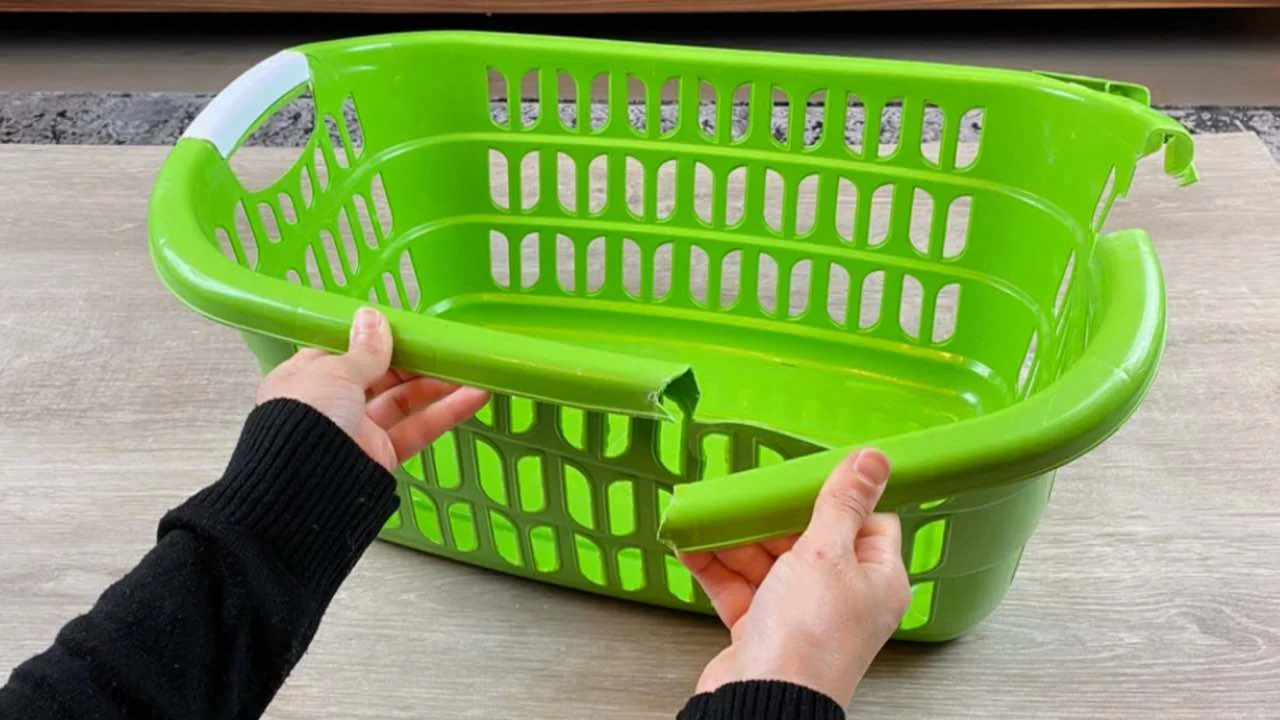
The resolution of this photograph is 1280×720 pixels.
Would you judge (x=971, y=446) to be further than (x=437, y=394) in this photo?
No

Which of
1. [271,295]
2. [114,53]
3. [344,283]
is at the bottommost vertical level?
[114,53]

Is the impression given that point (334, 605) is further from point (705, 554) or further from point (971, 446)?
point (971, 446)

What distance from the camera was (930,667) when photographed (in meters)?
0.60

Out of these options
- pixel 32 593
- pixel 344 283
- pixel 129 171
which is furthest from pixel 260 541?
pixel 129 171

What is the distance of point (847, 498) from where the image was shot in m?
0.42

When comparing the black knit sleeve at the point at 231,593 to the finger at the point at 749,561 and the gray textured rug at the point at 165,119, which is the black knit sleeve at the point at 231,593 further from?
the gray textured rug at the point at 165,119

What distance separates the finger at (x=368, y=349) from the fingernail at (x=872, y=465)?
0.68 feet

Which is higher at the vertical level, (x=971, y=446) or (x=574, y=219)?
(x=971, y=446)

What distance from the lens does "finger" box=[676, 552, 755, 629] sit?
484 mm

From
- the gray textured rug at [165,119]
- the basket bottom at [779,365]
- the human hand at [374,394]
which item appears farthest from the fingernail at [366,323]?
the gray textured rug at [165,119]

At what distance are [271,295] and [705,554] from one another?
0.23m

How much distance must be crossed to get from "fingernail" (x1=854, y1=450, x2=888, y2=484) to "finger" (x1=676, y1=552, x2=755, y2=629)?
90mm

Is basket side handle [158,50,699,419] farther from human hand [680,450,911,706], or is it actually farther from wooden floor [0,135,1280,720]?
wooden floor [0,135,1280,720]

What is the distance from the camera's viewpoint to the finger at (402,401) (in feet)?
1.87
